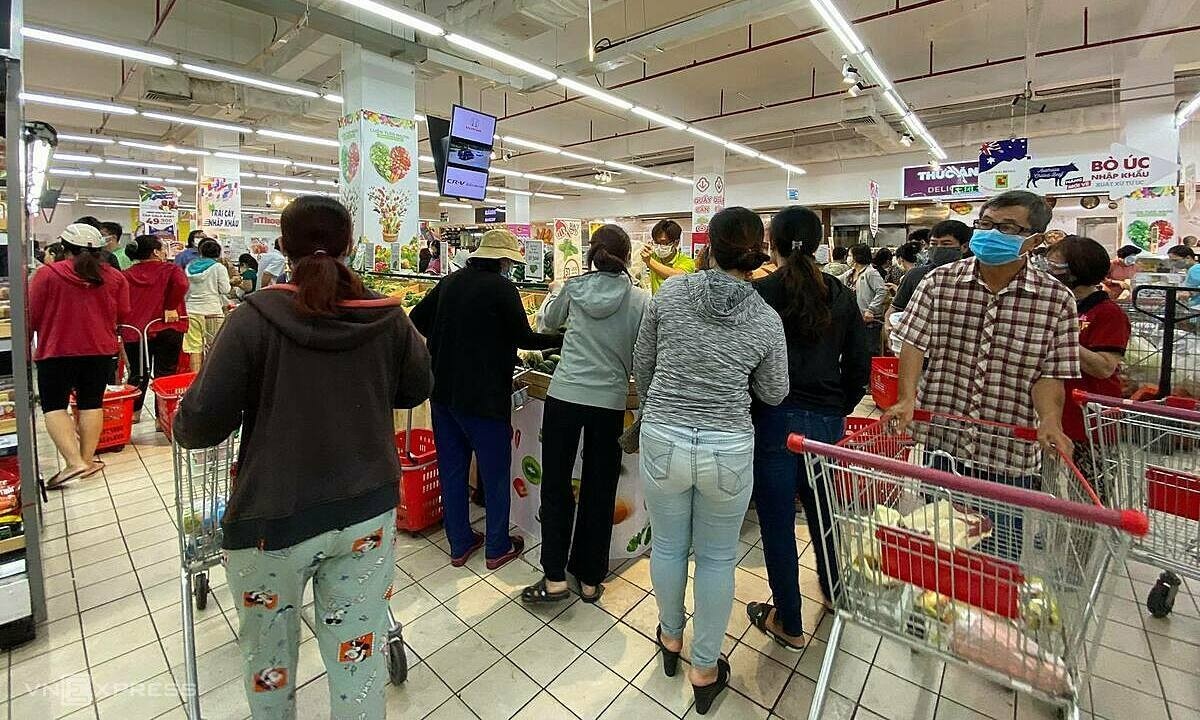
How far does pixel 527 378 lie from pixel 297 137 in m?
8.52

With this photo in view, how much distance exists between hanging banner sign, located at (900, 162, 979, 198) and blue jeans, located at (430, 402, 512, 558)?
352 inches

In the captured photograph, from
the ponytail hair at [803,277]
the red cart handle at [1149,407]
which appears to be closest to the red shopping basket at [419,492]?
the ponytail hair at [803,277]

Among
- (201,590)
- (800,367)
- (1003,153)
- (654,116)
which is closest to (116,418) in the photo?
(201,590)

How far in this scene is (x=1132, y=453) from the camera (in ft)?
6.56

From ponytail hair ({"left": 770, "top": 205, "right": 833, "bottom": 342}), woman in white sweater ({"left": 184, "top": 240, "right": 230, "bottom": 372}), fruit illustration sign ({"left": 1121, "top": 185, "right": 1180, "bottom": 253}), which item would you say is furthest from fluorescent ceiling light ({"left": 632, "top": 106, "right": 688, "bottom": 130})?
ponytail hair ({"left": 770, "top": 205, "right": 833, "bottom": 342})

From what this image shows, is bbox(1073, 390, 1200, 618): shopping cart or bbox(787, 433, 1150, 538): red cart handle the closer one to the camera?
bbox(787, 433, 1150, 538): red cart handle

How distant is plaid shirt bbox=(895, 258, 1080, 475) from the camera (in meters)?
1.91

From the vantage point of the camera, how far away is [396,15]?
491 centimetres

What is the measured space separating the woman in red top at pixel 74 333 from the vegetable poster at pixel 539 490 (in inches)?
113

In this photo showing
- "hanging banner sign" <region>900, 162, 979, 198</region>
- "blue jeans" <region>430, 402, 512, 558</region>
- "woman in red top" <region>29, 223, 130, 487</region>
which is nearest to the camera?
"blue jeans" <region>430, 402, 512, 558</region>

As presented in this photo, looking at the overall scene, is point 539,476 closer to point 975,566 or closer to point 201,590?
point 201,590

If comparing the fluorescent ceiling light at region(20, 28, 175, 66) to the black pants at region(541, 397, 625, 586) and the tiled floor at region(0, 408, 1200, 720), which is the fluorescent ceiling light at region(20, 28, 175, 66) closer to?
the tiled floor at region(0, 408, 1200, 720)

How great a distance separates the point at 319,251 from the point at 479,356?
129 centimetres

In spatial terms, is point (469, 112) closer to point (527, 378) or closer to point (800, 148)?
point (527, 378)
